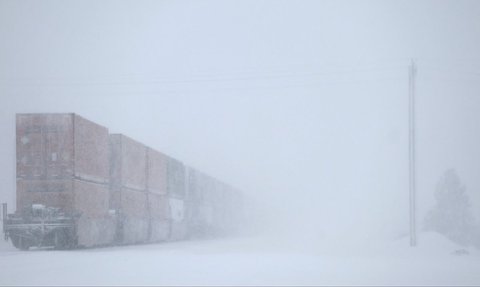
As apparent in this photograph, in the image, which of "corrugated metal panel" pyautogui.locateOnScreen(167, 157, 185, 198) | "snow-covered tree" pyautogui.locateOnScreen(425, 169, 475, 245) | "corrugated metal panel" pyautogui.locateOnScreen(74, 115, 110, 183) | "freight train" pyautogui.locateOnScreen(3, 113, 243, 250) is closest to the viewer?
"freight train" pyautogui.locateOnScreen(3, 113, 243, 250)

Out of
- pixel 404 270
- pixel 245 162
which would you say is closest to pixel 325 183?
pixel 245 162

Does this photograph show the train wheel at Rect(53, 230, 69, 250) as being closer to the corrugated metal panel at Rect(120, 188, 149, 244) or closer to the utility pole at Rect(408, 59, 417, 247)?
the corrugated metal panel at Rect(120, 188, 149, 244)

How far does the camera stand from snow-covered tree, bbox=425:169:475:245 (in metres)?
54.2

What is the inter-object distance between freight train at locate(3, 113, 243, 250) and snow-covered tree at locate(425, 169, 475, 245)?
1292 inches

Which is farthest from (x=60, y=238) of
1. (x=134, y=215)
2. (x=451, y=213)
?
(x=451, y=213)

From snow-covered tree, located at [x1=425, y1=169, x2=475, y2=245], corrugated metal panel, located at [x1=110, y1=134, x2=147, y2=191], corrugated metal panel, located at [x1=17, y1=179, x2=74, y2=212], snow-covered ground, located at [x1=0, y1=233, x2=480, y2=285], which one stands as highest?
corrugated metal panel, located at [x1=110, y1=134, x2=147, y2=191]

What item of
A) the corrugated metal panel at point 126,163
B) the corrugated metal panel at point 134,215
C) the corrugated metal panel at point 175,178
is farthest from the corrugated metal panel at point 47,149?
the corrugated metal panel at point 175,178

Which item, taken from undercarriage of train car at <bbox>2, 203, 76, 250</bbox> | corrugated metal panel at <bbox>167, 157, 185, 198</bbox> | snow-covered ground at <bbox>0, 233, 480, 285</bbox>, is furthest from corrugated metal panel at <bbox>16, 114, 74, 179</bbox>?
corrugated metal panel at <bbox>167, 157, 185, 198</bbox>

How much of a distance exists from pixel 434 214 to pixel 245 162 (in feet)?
267

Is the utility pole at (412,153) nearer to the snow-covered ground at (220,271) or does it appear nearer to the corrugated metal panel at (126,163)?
the snow-covered ground at (220,271)

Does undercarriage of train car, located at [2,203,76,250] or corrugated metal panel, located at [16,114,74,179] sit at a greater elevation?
corrugated metal panel, located at [16,114,74,179]

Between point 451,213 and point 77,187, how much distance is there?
41.3 meters

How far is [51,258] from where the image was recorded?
16.4 meters

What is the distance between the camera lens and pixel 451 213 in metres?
54.5
